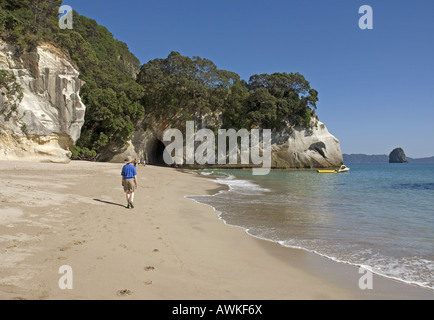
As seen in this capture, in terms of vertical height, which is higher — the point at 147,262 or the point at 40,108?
the point at 40,108

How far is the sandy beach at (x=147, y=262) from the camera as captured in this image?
3465mm

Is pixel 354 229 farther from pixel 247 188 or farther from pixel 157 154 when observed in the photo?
pixel 157 154

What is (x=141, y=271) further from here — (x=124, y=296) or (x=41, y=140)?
(x=41, y=140)

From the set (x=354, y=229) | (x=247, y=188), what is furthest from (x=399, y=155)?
(x=354, y=229)

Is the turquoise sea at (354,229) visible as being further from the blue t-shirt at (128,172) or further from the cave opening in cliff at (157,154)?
the cave opening in cliff at (157,154)

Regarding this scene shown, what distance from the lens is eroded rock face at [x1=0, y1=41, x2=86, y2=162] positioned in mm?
18484

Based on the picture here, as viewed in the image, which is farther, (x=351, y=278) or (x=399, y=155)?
(x=399, y=155)

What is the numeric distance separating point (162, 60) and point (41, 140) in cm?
2307

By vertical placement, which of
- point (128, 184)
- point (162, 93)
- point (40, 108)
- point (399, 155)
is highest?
point (162, 93)

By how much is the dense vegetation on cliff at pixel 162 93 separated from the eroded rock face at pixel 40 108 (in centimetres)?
718

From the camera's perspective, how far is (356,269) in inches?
193

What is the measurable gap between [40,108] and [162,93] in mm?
18914

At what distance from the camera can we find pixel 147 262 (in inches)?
174

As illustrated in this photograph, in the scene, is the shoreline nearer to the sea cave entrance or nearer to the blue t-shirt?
the blue t-shirt
